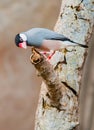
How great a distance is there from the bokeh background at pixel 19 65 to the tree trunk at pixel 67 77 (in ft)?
3.53

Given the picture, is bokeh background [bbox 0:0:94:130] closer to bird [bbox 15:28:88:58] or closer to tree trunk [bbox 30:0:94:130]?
tree trunk [bbox 30:0:94:130]

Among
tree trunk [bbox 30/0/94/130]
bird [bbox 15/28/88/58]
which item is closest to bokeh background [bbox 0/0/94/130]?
tree trunk [bbox 30/0/94/130]

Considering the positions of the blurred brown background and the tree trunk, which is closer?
the tree trunk

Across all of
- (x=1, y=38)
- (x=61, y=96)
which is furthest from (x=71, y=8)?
(x=1, y=38)

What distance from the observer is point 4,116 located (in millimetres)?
2326

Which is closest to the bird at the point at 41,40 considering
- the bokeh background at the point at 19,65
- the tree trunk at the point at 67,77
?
the tree trunk at the point at 67,77

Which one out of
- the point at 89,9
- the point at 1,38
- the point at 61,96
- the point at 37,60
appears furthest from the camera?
the point at 1,38

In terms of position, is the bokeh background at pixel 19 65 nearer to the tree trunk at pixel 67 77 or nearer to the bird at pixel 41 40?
the tree trunk at pixel 67 77

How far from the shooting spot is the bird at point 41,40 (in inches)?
36.9

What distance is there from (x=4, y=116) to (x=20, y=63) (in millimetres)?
287

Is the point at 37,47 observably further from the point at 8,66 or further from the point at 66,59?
the point at 8,66

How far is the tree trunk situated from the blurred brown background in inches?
42.4

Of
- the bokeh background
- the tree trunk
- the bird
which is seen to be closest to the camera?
the bird

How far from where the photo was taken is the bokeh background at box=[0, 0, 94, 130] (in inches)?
90.4
